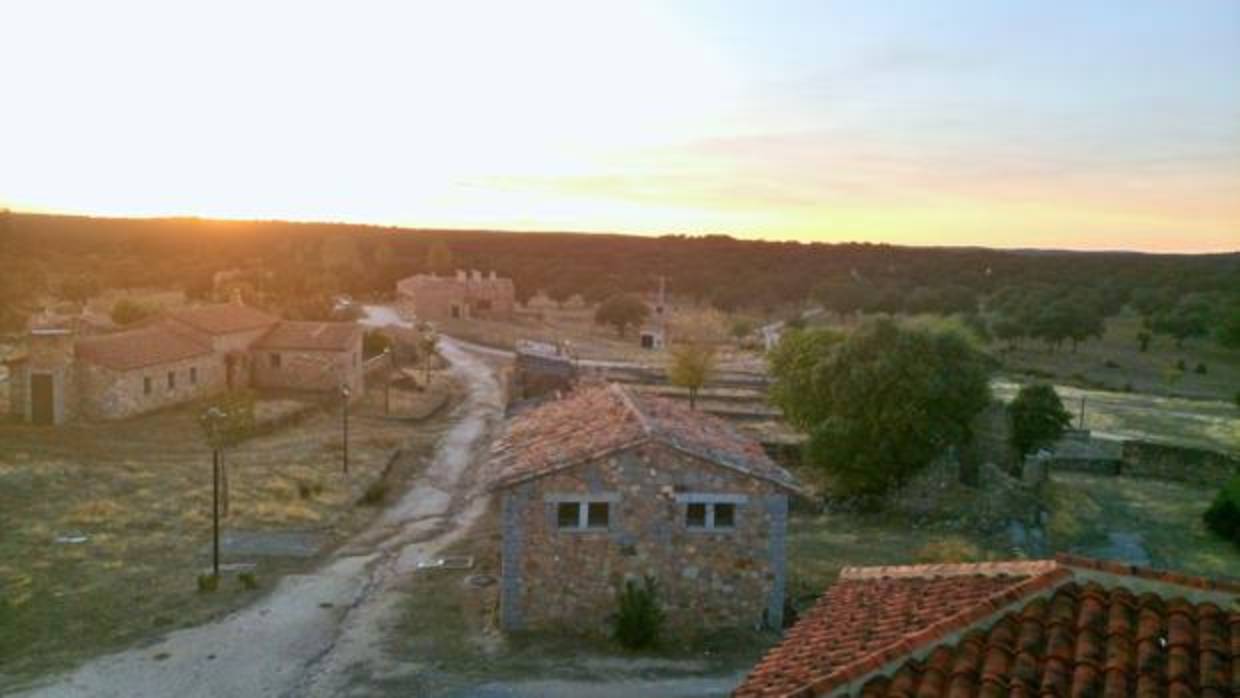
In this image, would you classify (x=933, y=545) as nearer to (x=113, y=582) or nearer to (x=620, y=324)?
(x=113, y=582)

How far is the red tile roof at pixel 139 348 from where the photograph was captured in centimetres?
3541

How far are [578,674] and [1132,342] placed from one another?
71.5 metres

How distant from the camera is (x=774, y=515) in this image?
18.0 metres

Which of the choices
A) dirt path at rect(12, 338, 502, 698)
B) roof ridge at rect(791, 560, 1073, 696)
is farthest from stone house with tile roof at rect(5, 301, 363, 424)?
roof ridge at rect(791, 560, 1073, 696)

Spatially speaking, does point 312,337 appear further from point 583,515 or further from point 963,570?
point 963,570

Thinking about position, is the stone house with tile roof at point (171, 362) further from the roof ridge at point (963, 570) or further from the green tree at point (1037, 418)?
the roof ridge at point (963, 570)

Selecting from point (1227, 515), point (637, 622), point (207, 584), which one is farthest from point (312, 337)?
point (1227, 515)

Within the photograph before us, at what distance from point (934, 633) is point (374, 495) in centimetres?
2220

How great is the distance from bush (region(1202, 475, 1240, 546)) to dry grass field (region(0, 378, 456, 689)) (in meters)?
22.0

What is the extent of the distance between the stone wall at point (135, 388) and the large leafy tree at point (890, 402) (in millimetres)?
22527

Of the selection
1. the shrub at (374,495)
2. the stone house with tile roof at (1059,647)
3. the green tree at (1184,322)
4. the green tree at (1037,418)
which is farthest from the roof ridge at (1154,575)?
the green tree at (1184,322)

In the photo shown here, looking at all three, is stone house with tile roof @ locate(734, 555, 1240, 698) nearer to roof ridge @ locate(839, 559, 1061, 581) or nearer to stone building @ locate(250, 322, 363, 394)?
roof ridge @ locate(839, 559, 1061, 581)

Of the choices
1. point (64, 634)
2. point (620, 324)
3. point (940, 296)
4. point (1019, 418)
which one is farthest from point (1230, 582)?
point (940, 296)

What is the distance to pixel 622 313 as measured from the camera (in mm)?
76125
